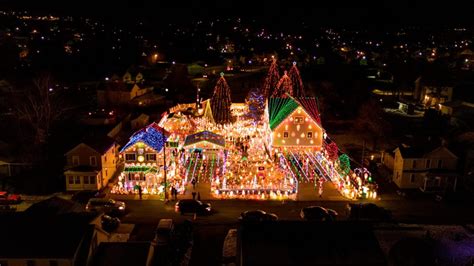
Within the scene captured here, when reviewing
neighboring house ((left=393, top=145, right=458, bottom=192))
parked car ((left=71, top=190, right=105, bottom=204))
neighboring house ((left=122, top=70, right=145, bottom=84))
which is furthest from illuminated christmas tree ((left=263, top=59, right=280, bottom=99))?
neighboring house ((left=122, top=70, right=145, bottom=84))

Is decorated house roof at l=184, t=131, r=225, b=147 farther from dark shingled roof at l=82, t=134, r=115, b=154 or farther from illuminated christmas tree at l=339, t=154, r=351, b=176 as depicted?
illuminated christmas tree at l=339, t=154, r=351, b=176

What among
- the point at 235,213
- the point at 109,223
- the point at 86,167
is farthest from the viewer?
the point at 86,167

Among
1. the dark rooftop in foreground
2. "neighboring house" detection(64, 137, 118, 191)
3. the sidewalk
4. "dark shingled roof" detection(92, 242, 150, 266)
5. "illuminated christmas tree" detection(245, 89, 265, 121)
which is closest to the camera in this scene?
the dark rooftop in foreground

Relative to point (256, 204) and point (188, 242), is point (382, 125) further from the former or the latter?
point (188, 242)

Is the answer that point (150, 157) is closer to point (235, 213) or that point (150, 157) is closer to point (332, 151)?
point (235, 213)

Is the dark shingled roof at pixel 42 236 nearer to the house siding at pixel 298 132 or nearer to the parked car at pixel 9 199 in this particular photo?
the parked car at pixel 9 199

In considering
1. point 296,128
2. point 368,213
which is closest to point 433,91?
point 296,128
